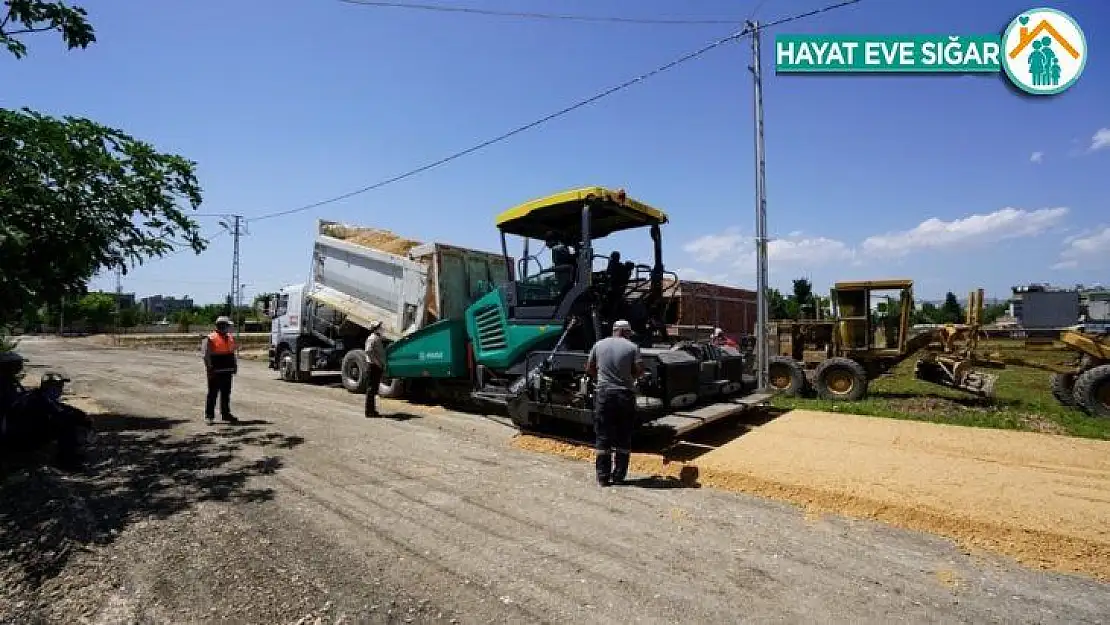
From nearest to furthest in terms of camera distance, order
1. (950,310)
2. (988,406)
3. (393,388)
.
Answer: (988,406), (393,388), (950,310)

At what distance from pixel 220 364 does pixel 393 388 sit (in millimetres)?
3361

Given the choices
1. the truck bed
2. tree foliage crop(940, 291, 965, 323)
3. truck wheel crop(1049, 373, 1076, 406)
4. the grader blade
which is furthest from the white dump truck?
tree foliage crop(940, 291, 965, 323)

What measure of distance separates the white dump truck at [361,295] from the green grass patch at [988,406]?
641 cm

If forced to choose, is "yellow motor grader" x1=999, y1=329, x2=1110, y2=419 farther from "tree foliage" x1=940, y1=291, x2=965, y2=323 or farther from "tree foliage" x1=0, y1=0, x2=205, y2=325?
"tree foliage" x1=940, y1=291, x2=965, y2=323

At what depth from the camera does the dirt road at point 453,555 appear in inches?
121

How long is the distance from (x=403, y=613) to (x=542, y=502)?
Answer: 1.94 metres

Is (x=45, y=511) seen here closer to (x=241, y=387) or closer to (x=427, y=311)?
(x=427, y=311)

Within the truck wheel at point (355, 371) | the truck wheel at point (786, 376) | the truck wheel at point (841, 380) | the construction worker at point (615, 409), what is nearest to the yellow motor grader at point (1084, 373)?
the truck wheel at point (841, 380)

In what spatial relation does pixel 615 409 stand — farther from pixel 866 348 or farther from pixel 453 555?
pixel 866 348

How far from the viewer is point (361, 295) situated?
12023 millimetres

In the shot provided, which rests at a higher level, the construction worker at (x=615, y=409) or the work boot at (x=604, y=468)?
the construction worker at (x=615, y=409)

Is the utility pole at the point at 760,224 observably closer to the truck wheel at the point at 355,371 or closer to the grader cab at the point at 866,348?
the grader cab at the point at 866,348

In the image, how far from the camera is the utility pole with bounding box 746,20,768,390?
34.3ft

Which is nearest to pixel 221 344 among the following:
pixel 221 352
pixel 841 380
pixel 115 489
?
pixel 221 352
